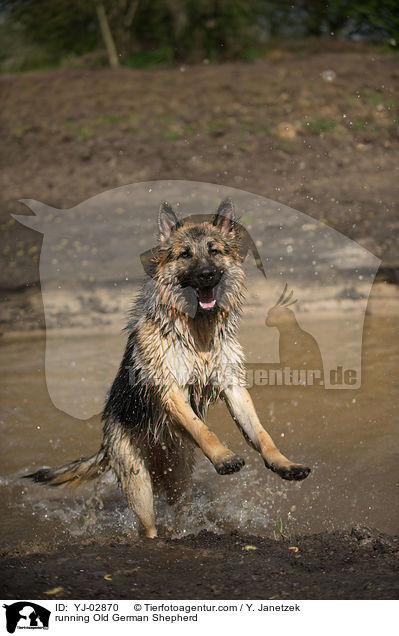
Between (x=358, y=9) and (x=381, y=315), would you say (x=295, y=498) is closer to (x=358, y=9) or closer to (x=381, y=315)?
(x=381, y=315)

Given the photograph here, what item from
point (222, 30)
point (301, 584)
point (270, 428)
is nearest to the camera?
point (301, 584)

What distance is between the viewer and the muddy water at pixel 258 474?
16.4ft

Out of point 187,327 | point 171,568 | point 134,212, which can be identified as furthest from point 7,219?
point 171,568

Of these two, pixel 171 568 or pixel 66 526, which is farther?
pixel 66 526

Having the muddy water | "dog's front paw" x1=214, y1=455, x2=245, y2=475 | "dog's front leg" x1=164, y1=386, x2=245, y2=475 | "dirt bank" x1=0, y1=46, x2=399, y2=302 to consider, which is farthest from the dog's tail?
"dirt bank" x1=0, y1=46, x2=399, y2=302

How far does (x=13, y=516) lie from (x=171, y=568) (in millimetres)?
2209

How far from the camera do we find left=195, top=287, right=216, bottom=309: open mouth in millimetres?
4375

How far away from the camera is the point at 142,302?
4695mm

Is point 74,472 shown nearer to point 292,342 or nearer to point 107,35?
point 292,342

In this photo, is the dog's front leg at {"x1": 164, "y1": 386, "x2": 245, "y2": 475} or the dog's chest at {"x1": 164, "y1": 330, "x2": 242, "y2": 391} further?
the dog's chest at {"x1": 164, "y1": 330, "x2": 242, "y2": 391}

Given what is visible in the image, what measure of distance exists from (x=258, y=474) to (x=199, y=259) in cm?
231

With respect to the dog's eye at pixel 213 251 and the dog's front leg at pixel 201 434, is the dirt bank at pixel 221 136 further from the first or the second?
the dog's front leg at pixel 201 434
